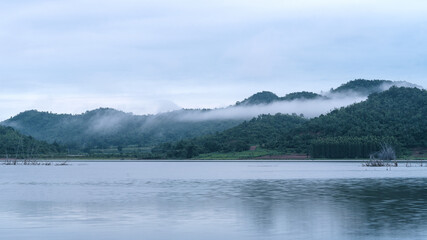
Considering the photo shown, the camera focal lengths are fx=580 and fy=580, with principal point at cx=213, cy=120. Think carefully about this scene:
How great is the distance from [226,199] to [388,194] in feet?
40.1

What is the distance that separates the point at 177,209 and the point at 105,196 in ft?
36.1

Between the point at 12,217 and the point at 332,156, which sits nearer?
the point at 12,217

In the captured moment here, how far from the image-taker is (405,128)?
18412cm

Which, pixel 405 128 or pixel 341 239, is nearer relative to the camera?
pixel 341 239

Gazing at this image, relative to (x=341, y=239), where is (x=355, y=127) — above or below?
above

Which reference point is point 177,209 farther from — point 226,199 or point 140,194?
point 140,194

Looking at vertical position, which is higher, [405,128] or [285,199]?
[405,128]

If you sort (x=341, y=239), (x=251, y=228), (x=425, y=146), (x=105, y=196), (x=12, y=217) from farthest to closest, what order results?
(x=425, y=146) → (x=105, y=196) → (x=12, y=217) → (x=251, y=228) → (x=341, y=239)

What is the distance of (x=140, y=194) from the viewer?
43562 mm

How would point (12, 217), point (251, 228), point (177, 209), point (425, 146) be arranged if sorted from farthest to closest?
point (425, 146) < point (177, 209) < point (12, 217) < point (251, 228)

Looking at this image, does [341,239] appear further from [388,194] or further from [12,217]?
[388,194]

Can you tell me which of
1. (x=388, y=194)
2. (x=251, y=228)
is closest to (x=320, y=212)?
(x=251, y=228)

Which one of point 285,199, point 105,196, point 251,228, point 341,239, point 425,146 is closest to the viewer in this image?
point 341,239

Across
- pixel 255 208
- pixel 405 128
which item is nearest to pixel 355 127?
pixel 405 128
